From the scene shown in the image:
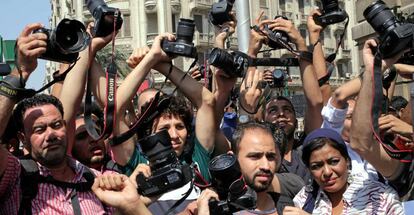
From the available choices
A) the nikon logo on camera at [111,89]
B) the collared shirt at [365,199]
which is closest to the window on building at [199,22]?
the nikon logo on camera at [111,89]

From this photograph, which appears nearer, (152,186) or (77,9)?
(152,186)

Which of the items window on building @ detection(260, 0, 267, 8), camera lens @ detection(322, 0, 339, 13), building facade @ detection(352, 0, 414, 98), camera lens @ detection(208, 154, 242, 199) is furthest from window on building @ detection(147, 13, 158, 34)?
camera lens @ detection(208, 154, 242, 199)

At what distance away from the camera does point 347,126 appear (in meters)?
4.08

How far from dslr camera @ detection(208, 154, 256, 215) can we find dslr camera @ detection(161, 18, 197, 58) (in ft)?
3.49

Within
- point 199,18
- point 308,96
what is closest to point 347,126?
point 308,96

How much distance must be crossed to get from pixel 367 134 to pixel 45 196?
5.69 feet

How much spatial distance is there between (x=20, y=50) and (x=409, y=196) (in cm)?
219

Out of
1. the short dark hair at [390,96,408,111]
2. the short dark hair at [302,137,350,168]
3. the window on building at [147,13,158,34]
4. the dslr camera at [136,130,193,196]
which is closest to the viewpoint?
the dslr camera at [136,130,193,196]

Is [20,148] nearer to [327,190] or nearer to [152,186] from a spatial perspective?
[152,186]

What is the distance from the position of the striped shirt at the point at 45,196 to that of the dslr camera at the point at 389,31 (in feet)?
5.74

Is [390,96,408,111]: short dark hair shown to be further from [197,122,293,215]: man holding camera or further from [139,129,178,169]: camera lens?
[139,129,178,169]: camera lens

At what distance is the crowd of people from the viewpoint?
310 centimetres

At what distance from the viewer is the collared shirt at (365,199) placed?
3320mm

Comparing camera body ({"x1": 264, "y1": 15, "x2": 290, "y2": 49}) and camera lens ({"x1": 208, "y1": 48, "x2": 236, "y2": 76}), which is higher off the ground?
Result: camera body ({"x1": 264, "y1": 15, "x2": 290, "y2": 49})
